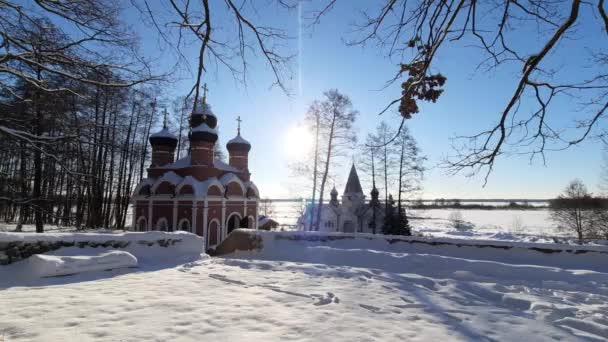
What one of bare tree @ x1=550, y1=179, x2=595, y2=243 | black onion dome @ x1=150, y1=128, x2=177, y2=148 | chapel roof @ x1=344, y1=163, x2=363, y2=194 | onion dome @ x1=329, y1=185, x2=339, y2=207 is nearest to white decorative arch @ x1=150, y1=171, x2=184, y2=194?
black onion dome @ x1=150, y1=128, x2=177, y2=148

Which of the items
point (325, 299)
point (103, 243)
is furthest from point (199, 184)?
point (325, 299)

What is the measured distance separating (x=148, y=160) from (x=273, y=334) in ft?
84.9

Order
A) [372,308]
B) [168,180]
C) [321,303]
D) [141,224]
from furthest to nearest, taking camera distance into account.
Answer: [141,224] → [168,180] → [321,303] → [372,308]

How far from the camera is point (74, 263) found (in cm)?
539

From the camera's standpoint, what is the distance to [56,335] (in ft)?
9.20

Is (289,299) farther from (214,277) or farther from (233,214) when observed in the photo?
(233,214)

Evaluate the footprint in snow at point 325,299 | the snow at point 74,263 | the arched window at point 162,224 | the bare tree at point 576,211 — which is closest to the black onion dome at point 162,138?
the arched window at point 162,224

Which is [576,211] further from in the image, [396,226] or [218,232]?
[218,232]

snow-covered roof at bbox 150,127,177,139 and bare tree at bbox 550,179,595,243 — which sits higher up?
snow-covered roof at bbox 150,127,177,139

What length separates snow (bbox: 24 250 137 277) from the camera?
5.06 m

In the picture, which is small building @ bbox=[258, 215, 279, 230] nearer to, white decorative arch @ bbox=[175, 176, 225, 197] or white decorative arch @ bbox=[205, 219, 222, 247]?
white decorative arch @ bbox=[205, 219, 222, 247]

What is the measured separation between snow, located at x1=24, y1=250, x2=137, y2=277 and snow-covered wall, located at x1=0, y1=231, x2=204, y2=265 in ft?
1.41

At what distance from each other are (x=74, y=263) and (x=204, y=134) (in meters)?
15.4

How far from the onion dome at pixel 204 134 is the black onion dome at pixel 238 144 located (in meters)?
3.35
